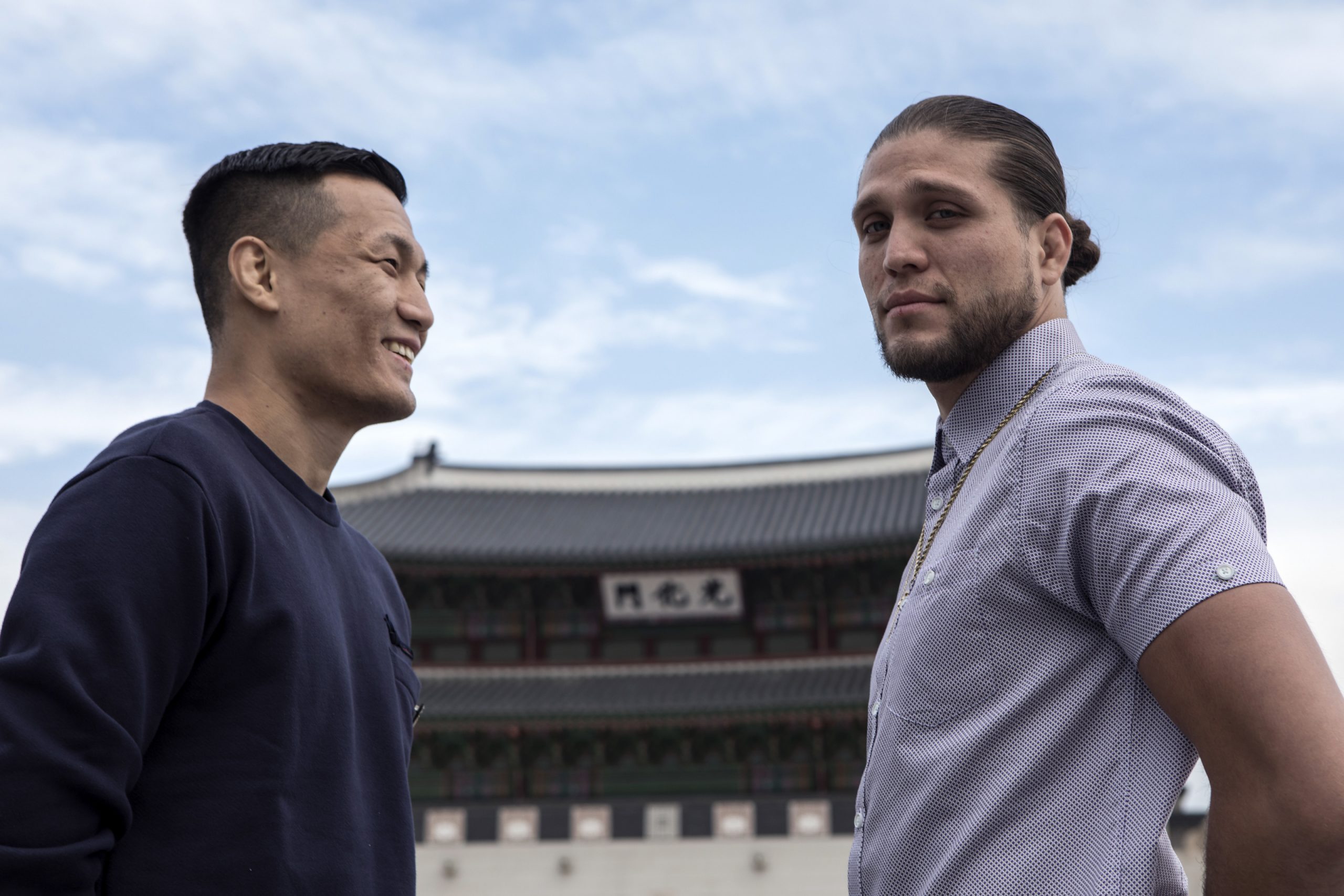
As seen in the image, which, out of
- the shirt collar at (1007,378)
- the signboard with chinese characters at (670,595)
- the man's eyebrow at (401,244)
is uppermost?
the signboard with chinese characters at (670,595)

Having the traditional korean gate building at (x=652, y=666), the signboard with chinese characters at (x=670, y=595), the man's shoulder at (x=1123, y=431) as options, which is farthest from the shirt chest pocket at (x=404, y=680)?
the signboard with chinese characters at (x=670, y=595)

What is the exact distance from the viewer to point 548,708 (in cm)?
1800

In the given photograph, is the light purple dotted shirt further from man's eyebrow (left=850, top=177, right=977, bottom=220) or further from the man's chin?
man's eyebrow (left=850, top=177, right=977, bottom=220)

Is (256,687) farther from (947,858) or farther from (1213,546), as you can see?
(1213,546)

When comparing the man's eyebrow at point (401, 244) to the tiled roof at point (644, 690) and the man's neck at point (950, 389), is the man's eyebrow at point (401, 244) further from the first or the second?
the tiled roof at point (644, 690)

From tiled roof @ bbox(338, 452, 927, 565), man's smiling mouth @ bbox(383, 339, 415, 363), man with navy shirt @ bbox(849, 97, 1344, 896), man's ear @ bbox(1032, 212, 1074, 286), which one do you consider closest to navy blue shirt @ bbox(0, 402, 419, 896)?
man's smiling mouth @ bbox(383, 339, 415, 363)

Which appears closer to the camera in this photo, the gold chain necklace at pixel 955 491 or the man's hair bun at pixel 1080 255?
the gold chain necklace at pixel 955 491

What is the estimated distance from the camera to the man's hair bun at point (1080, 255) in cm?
247

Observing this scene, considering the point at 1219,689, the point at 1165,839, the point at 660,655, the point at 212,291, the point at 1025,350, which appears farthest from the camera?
the point at 660,655

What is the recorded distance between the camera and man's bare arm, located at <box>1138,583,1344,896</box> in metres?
1.51

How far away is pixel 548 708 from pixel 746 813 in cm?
315

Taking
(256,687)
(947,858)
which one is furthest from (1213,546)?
(256,687)

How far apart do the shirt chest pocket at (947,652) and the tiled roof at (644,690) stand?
15.1m

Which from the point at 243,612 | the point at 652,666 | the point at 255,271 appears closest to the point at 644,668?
the point at 652,666
